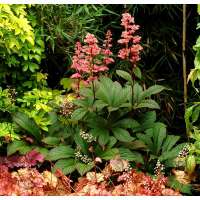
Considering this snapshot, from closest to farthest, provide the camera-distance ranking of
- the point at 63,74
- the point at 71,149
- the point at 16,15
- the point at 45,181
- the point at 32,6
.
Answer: the point at 45,181 → the point at 71,149 → the point at 16,15 → the point at 32,6 → the point at 63,74

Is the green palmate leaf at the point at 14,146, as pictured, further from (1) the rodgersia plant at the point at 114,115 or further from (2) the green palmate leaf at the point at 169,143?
(2) the green palmate leaf at the point at 169,143

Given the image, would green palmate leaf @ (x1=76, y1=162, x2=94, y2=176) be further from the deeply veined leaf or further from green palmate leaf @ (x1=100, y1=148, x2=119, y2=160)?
the deeply veined leaf

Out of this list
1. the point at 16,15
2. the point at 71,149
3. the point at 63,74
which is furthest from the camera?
the point at 63,74

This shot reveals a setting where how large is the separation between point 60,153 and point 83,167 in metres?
0.22

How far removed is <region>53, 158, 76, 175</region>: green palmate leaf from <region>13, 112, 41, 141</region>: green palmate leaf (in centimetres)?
33

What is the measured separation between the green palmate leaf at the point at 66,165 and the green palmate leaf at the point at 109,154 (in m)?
0.22

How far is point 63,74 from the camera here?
4.99 meters

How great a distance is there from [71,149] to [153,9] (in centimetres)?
150

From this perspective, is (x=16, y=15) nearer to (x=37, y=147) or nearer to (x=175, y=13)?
(x=37, y=147)

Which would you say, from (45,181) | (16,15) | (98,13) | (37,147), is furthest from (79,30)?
(45,181)

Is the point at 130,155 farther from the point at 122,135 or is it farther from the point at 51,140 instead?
the point at 51,140

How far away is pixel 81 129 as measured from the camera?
415 cm

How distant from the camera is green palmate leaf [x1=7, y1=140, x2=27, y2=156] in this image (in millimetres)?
4078

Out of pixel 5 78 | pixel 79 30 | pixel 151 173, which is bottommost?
pixel 151 173
